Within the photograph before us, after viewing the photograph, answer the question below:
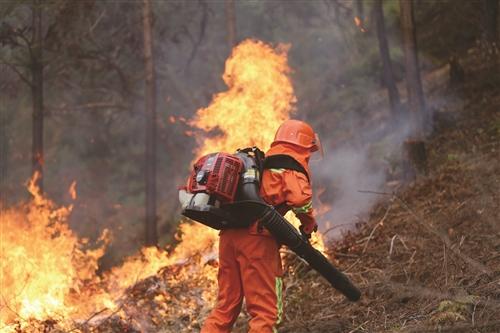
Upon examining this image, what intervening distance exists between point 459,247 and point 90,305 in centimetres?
445

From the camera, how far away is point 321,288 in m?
7.67

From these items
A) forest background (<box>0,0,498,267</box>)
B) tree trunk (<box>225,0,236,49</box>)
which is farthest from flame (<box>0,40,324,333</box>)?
tree trunk (<box>225,0,236,49</box>)

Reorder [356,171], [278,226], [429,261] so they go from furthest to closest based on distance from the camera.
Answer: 1. [356,171]
2. [429,261]
3. [278,226]

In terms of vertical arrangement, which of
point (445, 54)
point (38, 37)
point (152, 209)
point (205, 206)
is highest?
point (38, 37)

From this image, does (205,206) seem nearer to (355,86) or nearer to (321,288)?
(321,288)

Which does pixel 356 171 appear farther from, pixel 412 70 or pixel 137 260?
pixel 137 260

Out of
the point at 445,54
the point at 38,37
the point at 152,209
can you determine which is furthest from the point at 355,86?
the point at 38,37

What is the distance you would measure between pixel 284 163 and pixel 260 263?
2.94 ft

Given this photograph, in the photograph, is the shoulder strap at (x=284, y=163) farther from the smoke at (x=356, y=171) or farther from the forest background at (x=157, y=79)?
the forest background at (x=157, y=79)

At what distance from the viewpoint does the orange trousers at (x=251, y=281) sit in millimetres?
5180

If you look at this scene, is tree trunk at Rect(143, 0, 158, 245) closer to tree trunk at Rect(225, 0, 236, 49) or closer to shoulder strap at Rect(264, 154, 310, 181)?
tree trunk at Rect(225, 0, 236, 49)

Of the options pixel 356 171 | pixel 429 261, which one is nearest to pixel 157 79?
pixel 356 171

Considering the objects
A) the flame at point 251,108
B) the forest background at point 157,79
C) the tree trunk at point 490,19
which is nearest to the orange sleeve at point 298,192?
the flame at point 251,108

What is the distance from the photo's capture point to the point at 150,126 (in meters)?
17.7
